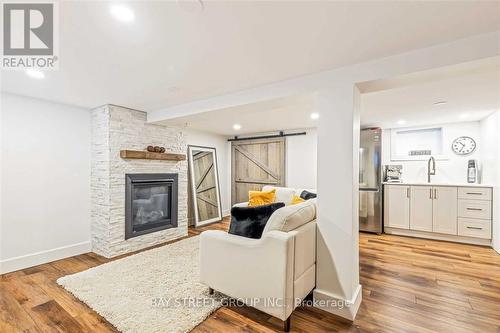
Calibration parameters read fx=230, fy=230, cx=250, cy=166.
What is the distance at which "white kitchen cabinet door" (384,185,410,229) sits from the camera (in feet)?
14.5

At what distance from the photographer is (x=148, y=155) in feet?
12.1

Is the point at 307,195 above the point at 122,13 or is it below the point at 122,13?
below

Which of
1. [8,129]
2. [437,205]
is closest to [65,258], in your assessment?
[8,129]

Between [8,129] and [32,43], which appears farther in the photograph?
[8,129]

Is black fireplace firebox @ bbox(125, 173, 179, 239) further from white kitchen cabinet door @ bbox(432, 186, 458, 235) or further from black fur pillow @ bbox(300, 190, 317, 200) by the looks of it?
white kitchen cabinet door @ bbox(432, 186, 458, 235)

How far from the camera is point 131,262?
3078mm

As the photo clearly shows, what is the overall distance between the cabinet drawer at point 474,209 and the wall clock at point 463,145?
101 centimetres

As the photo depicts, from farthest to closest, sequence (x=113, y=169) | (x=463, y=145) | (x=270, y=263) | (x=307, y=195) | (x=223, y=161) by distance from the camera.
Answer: (x=223, y=161) < (x=463, y=145) < (x=307, y=195) < (x=113, y=169) < (x=270, y=263)

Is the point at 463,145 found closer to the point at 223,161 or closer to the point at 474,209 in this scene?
the point at 474,209

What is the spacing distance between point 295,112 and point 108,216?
330 centimetres

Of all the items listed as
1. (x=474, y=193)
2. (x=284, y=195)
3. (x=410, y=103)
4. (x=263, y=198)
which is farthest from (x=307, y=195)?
(x=474, y=193)

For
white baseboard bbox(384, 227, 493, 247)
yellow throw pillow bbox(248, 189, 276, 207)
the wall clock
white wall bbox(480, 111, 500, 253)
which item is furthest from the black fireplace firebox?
the wall clock

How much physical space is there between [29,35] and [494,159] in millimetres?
5795

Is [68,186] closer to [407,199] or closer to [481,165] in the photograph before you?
[407,199]
